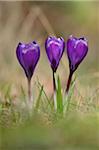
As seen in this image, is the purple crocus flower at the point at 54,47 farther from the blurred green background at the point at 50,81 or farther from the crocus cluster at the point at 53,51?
the blurred green background at the point at 50,81

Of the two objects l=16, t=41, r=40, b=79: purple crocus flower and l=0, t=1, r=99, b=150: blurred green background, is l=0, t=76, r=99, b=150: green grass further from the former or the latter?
l=16, t=41, r=40, b=79: purple crocus flower

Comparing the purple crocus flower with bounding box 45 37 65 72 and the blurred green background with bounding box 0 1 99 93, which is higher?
the purple crocus flower with bounding box 45 37 65 72

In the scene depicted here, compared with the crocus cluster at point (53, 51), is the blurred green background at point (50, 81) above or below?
below

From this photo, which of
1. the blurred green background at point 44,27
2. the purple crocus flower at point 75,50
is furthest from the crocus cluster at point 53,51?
the blurred green background at point 44,27

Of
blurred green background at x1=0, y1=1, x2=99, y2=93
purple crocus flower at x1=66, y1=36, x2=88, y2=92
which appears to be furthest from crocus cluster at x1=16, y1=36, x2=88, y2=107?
blurred green background at x1=0, y1=1, x2=99, y2=93

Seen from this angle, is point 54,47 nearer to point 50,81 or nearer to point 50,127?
point 50,127

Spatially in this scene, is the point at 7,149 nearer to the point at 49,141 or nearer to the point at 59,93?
the point at 49,141

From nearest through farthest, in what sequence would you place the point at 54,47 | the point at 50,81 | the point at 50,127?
the point at 50,127 → the point at 54,47 → the point at 50,81

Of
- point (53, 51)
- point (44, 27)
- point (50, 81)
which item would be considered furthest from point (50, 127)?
point (44, 27)

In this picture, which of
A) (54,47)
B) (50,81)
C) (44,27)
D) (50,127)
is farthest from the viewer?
(44,27)
